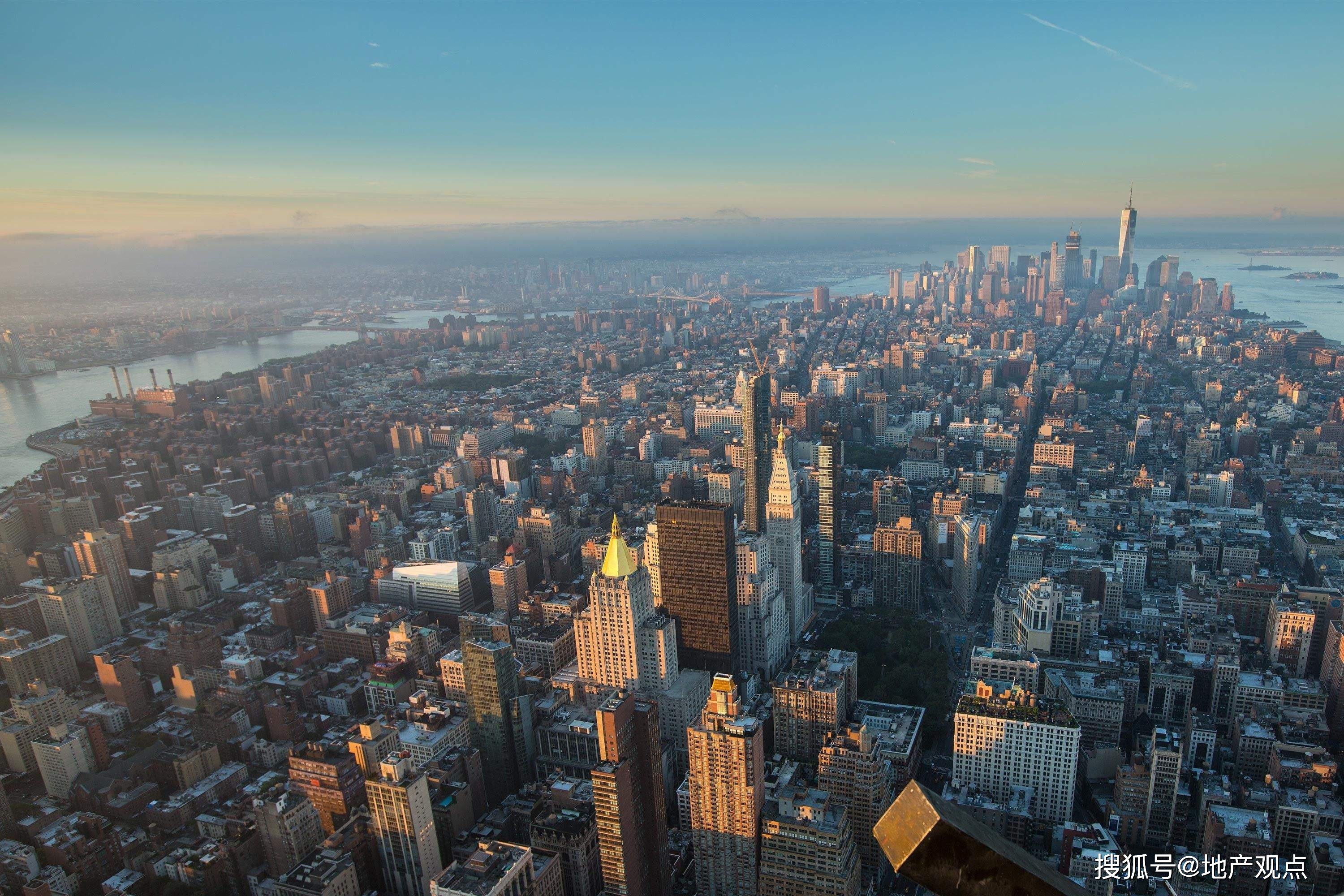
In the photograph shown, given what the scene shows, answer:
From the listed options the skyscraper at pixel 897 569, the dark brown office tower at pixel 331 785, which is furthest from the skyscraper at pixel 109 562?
the skyscraper at pixel 897 569

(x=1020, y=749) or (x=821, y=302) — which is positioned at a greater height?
(x=821, y=302)

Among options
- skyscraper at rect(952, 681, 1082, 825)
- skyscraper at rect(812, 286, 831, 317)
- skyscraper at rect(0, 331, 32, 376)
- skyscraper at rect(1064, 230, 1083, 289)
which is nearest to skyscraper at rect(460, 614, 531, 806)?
skyscraper at rect(952, 681, 1082, 825)

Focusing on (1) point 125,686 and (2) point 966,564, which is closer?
(1) point 125,686

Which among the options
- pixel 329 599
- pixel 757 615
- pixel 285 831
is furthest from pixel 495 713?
pixel 329 599

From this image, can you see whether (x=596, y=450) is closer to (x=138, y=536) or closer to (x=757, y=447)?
(x=757, y=447)

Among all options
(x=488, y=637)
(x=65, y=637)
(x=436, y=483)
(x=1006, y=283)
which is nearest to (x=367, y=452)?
(x=436, y=483)

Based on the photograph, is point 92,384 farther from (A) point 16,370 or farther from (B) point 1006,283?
(B) point 1006,283
